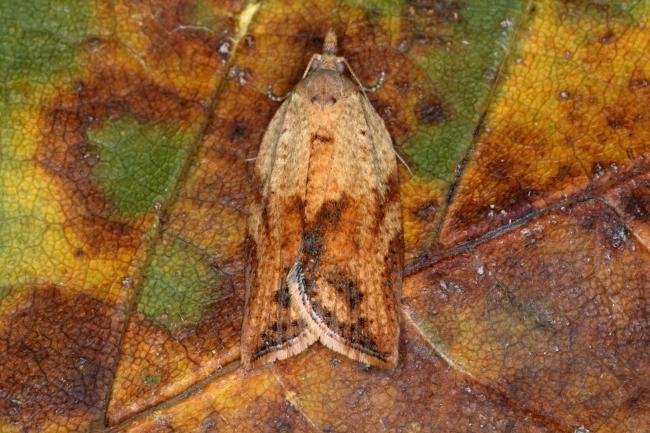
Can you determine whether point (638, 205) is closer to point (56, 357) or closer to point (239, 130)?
point (239, 130)

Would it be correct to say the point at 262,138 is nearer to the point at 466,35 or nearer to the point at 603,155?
the point at 466,35

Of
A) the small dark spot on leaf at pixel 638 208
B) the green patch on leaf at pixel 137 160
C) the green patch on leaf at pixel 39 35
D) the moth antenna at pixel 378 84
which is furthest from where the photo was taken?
the moth antenna at pixel 378 84

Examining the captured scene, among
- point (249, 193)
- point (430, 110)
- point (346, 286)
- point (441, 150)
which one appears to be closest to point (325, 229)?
point (346, 286)

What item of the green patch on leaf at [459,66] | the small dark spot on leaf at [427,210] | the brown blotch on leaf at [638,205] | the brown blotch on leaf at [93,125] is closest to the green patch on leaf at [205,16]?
the brown blotch on leaf at [93,125]

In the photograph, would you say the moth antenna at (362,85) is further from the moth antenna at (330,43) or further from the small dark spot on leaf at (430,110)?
the small dark spot on leaf at (430,110)

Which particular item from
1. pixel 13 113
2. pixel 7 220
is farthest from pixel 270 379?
pixel 13 113

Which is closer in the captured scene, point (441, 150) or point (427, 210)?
point (427, 210)


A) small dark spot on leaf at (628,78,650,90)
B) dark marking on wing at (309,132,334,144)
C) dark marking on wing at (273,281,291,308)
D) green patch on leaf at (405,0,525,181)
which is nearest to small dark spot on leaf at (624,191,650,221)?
small dark spot on leaf at (628,78,650,90)
